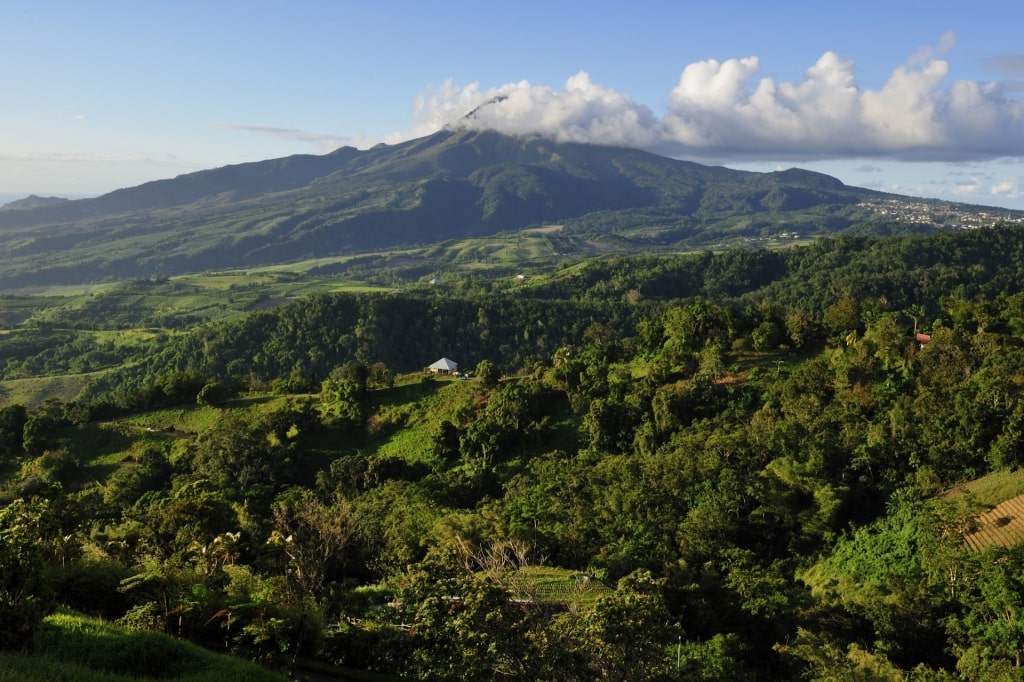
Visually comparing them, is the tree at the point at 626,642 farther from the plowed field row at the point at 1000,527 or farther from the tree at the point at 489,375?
the tree at the point at 489,375

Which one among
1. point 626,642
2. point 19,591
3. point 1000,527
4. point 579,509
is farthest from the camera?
point 579,509

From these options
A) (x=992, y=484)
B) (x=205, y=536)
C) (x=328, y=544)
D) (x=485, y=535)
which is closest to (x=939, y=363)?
(x=992, y=484)

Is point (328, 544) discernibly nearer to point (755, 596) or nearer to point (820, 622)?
point (755, 596)

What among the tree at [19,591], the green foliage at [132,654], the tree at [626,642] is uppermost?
the tree at [19,591]

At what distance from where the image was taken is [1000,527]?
23.1 m

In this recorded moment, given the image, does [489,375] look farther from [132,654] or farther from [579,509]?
[132,654]

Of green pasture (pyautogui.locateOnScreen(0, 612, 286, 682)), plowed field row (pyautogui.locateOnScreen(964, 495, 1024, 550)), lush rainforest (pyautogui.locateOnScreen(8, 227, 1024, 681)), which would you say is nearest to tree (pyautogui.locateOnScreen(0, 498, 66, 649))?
lush rainforest (pyautogui.locateOnScreen(8, 227, 1024, 681))

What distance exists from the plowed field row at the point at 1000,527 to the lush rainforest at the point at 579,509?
1.81 feet

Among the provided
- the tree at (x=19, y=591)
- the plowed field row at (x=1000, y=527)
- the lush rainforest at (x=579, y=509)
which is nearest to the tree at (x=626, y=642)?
the lush rainforest at (x=579, y=509)

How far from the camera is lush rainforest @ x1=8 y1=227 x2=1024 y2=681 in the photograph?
43.6 feet

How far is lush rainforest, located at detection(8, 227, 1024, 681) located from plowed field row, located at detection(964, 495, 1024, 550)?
0.55 m

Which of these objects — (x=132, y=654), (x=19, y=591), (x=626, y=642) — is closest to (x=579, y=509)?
(x=626, y=642)

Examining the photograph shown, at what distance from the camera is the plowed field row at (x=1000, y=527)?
22297 millimetres

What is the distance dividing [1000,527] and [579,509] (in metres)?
15.1
